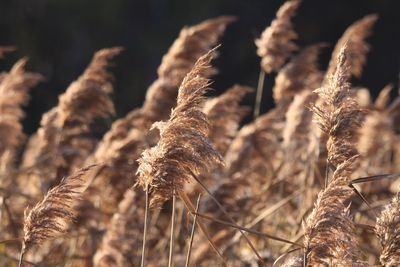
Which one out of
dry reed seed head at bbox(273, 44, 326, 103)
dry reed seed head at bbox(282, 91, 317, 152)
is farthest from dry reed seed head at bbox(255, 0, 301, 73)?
dry reed seed head at bbox(282, 91, 317, 152)

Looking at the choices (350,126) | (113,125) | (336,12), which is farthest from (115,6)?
(350,126)

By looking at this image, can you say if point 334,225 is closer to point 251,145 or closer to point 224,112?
point 224,112

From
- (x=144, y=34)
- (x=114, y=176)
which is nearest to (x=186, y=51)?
(x=114, y=176)

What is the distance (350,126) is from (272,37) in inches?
132

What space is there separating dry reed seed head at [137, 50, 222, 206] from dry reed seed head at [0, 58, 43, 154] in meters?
3.31

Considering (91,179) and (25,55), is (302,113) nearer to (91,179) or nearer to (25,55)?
(91,179)

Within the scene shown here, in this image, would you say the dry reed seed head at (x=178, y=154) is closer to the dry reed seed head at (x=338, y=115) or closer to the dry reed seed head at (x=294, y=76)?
the dry reed seed head at (x=338, y=115)

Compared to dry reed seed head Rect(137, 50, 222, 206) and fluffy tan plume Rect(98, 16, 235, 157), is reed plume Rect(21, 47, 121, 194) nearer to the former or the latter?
fluffy tan plume Rect(98, 16, 235, 157)

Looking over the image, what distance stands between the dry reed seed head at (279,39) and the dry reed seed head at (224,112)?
56 cm

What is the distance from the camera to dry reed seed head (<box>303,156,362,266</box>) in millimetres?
2879

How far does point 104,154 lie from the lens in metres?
5.73

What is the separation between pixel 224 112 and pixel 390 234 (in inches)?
106

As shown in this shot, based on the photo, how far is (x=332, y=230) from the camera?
9.45 ft

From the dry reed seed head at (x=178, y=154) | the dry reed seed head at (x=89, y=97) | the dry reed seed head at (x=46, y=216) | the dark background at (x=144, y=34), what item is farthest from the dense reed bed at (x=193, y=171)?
the dark background at (x=144, y=34)
